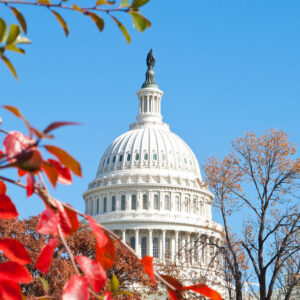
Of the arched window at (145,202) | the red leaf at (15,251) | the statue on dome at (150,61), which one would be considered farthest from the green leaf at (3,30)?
the statue on dome at (150,61)

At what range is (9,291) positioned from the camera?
200 cm

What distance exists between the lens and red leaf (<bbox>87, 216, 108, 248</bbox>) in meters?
2.01

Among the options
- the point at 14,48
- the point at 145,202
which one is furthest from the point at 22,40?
the point at 145,202

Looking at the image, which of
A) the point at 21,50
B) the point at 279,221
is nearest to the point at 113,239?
the point at 21,50

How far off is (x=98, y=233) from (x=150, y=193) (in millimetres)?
115378

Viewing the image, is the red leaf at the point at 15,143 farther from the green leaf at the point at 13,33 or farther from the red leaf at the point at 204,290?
the red leaf at the point at 204,290

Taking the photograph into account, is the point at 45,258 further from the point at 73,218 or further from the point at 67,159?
the point at 67,159

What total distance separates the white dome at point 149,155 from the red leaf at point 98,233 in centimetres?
11608

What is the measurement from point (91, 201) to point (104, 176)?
576cm

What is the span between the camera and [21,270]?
2039 millimetres

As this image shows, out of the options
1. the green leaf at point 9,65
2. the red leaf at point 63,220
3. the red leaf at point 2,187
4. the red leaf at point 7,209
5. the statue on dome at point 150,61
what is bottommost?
the red leaf at point 63,220

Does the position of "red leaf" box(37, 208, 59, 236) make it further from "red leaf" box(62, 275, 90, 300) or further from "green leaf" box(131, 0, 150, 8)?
"green leaf" box(131, 0, 150, 8)

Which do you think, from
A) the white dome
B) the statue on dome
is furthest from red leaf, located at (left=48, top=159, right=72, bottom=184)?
the statue on dome

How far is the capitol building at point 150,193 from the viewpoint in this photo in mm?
112875
